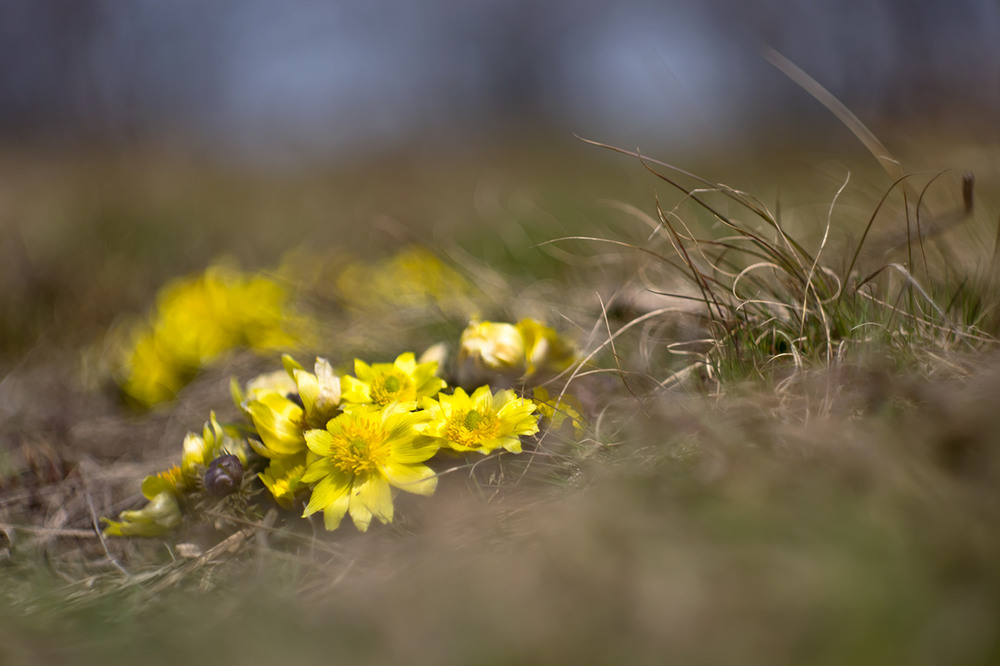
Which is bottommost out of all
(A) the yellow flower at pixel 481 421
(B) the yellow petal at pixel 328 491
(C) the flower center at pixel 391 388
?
(B) the yellow petal at pixel 328 491

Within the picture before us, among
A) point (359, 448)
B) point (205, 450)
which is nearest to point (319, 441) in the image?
point (359, 448)

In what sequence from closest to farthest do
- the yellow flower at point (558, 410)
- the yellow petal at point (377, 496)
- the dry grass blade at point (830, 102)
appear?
the yellow petal at point (377, 496) < the yellow flower at point (558, 410) < the dry grass blade at point (830, 102)

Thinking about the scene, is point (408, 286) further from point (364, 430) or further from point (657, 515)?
point (657, 515)

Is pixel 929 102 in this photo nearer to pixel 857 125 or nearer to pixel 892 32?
pixel 857 125

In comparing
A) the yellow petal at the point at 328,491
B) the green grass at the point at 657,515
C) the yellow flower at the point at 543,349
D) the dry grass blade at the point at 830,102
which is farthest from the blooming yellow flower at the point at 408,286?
the dry grass blade at the point at 830,102

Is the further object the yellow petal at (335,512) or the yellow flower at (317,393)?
the yellow flower at (317,393)

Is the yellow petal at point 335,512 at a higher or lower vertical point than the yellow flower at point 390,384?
lower

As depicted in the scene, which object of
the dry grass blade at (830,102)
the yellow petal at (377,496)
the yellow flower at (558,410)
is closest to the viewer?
the yellow petal at (377,496)

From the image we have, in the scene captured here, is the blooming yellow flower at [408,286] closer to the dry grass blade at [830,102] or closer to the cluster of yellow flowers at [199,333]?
the cluster of yellow flowers at [199,333]
